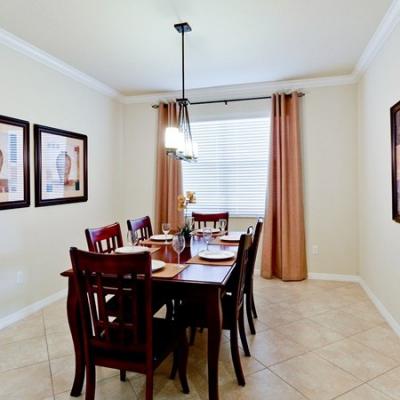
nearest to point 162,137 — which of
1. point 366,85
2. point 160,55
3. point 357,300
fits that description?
point 160,55

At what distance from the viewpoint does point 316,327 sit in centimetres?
284

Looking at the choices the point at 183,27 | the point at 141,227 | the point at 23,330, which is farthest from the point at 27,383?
the point at 183,27

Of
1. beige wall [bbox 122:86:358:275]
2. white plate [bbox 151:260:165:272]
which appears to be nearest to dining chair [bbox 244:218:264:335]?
white plate [bbox 151:260:165:272]

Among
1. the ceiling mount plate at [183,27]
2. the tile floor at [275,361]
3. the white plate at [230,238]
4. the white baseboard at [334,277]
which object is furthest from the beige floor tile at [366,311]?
the ceiling mount plate at [183,27]

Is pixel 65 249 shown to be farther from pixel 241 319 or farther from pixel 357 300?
pixel 357 300

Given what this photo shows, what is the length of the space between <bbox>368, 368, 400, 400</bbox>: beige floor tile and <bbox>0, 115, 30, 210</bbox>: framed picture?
10.6 feet

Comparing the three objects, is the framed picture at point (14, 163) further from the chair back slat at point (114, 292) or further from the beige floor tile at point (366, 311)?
the beige floor tile at point (366, 311)

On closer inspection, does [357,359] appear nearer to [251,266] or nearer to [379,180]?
[251,266]

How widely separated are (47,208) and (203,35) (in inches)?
93.7

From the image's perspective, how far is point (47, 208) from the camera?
341cm

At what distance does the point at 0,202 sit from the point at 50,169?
735 millimetres

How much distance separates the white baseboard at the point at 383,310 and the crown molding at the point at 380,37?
8.26 feet

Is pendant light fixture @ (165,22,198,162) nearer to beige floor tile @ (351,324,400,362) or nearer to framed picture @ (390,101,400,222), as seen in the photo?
framed picture @ (390,101,400,222)

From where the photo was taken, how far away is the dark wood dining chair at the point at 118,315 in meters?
1.53
